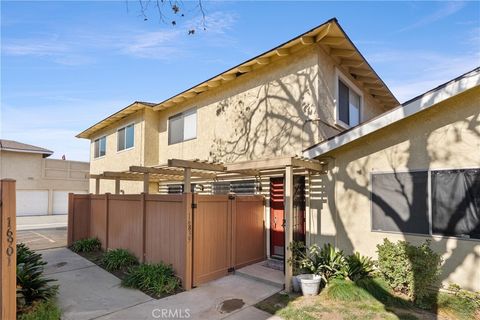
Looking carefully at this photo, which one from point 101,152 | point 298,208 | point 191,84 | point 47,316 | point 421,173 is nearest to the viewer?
point 47,316

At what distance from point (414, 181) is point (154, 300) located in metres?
6.21

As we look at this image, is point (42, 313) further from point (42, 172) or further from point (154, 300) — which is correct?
point (42, 172)

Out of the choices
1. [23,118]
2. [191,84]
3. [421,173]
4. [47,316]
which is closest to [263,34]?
[191,84]

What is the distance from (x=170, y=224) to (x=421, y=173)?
6001mm

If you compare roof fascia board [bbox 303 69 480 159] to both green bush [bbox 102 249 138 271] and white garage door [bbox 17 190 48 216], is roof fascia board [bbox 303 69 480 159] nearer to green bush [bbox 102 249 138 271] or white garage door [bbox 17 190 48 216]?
green bush [bbox 102 249 138 271]

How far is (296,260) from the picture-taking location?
7.03m

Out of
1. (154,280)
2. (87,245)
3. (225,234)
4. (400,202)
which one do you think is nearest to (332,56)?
(400,202)

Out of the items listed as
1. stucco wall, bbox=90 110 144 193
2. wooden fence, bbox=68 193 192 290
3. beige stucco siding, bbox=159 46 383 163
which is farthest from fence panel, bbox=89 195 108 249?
beige stucco siding, bbox=159 46 383 163

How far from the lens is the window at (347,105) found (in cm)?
946

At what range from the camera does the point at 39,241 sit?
44.0 feet

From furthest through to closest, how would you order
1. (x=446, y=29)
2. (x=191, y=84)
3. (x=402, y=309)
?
(x=191, y=84) → (x=446, y=29) → (x=402, y=309)

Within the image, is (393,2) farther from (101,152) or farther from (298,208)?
(101,152)

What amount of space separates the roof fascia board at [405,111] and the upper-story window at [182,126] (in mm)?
6003

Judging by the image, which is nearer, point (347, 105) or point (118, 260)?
point (118, 260)
